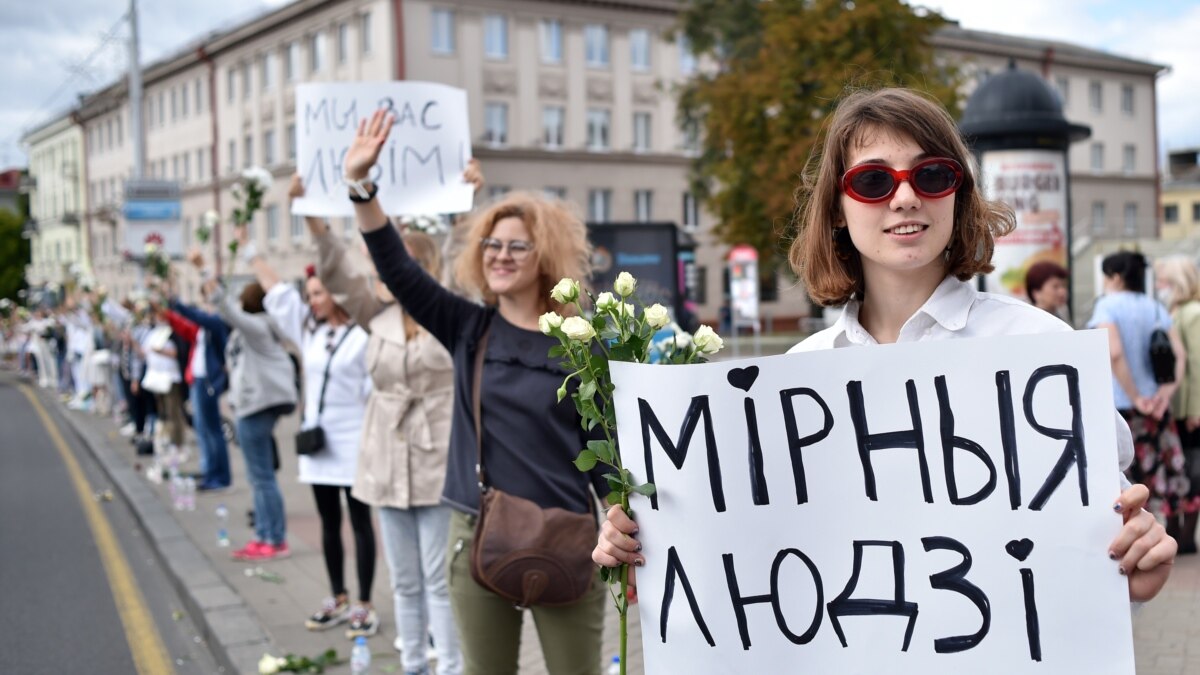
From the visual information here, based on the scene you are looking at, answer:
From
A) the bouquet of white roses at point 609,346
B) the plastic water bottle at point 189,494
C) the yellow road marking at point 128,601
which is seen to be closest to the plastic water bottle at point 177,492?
the plastic water bottle at point 189,494

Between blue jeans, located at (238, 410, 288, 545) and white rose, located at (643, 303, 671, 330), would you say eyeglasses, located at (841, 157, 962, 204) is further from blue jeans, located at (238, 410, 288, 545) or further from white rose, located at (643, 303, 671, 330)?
blue jeans, located at (238, 410, 288, 545)

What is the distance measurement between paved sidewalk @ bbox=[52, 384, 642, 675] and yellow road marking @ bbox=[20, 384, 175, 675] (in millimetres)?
247

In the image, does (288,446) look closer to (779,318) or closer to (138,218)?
(138,218)

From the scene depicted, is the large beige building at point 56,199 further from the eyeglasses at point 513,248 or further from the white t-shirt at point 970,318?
the white t-shirt at point 970,318

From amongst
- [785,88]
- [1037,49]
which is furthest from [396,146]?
[1037,49]

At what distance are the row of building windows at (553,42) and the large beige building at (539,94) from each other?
54 millimetres

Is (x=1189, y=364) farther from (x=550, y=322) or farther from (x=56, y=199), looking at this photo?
(x=56, y=199)

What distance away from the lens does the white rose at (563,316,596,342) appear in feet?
7.02

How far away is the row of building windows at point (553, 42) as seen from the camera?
151 ft

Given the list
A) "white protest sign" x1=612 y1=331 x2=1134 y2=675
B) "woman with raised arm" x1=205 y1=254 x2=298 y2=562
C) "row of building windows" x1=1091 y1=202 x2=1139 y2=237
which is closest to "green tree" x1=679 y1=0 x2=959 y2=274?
"woman with raised arm" x1=205 y1=254 x2=298 y2=562

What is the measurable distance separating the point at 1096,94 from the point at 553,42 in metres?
30.2

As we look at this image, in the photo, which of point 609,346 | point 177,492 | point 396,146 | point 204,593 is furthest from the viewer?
point 177,492

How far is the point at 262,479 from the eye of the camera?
8.06 metres

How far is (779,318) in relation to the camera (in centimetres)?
5266
